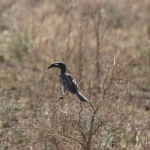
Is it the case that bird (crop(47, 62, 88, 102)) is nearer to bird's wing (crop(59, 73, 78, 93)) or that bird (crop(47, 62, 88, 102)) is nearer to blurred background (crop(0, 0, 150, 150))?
bird's wing (crop(59, 73, 78, 93))

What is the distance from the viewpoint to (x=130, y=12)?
1388 cm

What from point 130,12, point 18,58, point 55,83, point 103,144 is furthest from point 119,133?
point 130,12

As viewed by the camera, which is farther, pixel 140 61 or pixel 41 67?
pixel 140 61

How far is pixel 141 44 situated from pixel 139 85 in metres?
2.06

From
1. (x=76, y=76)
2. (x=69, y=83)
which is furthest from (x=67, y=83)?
(x=76, y=76)

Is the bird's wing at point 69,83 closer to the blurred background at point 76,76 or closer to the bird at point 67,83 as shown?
the bird at point 67,83

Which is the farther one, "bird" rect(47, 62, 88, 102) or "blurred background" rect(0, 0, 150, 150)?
"bird" rect(47, 62, 88, 102)

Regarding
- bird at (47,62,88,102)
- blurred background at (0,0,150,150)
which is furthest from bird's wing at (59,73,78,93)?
blurred background at (0,0,150,150)

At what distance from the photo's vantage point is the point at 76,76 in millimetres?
8672

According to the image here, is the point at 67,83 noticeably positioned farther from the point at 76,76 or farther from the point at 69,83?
the point at 76,76

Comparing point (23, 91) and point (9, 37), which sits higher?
point (9, 37)

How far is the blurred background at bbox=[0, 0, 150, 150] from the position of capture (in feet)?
19.5

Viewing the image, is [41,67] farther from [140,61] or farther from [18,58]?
[140,61]

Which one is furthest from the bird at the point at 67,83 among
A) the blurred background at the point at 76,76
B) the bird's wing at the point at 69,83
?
the blurred background at the point at 76,76
